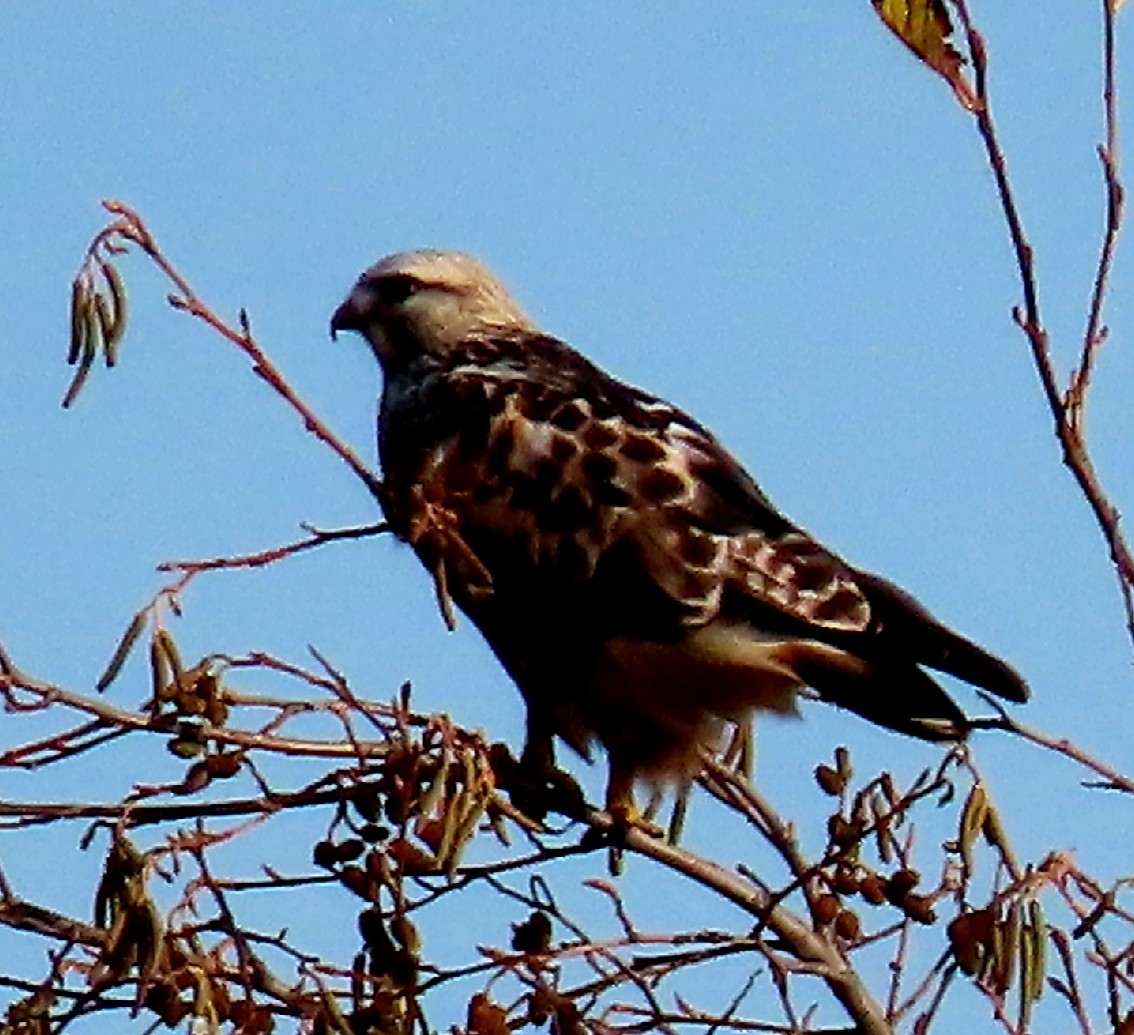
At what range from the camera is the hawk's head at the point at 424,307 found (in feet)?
17.4

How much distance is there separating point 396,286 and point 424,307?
113 millimetres

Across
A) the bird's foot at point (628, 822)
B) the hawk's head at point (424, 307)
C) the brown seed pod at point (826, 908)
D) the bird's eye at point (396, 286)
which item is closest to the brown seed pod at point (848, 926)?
the brown seed pod at point (826, 908)

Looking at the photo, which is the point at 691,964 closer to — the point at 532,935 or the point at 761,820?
the point at 532,935

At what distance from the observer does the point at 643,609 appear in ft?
14.0

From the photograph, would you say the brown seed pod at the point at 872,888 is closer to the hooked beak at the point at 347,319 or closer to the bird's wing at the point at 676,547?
the bird's wing at the point at 676,547

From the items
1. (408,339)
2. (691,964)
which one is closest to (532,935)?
(691,964)

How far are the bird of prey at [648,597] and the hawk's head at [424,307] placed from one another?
0.69m

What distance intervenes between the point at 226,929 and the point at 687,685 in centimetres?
147

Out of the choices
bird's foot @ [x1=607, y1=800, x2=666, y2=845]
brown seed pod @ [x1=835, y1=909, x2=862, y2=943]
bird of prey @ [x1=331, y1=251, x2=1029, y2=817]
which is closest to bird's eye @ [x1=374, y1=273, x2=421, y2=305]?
bird of prey @ [x1=331, y1=251, x2=1029, y2=817]

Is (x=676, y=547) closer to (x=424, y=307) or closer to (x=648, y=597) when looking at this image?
(x=648, y=597)

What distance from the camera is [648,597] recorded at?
427cm

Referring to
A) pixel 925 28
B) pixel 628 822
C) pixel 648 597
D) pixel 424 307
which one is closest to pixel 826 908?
pixel 628 822

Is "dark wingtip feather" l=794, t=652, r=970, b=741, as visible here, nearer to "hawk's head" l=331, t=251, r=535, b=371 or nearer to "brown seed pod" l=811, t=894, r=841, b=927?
"brown seed pod" l=811, t=894, r=841, b=927

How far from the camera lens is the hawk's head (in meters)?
5.31
